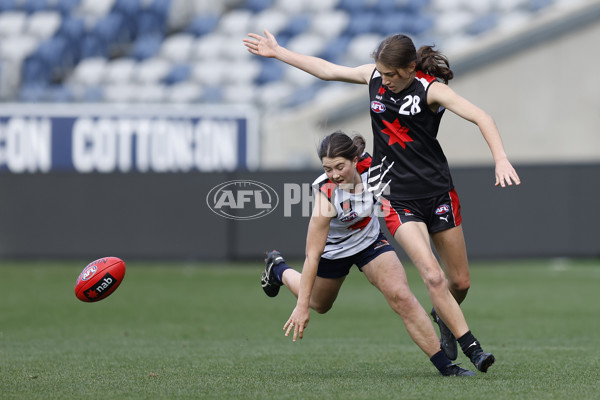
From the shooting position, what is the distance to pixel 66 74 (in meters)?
21.2

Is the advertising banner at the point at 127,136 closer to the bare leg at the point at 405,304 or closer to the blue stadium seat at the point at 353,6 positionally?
the blue stadium seat at the point at 353,6

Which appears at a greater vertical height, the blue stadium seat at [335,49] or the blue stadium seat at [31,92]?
the blue stadium seat at [335,49]

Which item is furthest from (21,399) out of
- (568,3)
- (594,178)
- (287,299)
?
(568,3)

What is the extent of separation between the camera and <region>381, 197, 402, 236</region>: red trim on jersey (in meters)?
6.00

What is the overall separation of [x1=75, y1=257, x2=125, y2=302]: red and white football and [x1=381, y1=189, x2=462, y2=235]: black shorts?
218 centimetres

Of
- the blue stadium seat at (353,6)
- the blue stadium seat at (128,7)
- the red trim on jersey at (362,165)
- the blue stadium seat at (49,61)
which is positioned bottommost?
the red trim on jersey at (362,165)

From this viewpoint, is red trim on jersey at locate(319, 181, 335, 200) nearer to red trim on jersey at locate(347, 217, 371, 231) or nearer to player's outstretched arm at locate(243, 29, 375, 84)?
red trim on jersey at locate(347, 217, 371, 231)

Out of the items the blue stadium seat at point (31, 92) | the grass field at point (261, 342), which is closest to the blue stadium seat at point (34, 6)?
the blue stadium seat at point (31, 92)

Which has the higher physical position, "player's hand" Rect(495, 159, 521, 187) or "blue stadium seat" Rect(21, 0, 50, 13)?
"blue stadium seat" Rect(21, 0, 50, 13)

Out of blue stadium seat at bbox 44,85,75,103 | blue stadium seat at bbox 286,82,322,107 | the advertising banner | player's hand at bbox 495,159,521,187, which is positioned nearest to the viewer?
player's hand at bbox 495,159,521,187

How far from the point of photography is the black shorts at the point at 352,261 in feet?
20.4

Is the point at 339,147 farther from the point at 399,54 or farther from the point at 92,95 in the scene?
the point at 92,95

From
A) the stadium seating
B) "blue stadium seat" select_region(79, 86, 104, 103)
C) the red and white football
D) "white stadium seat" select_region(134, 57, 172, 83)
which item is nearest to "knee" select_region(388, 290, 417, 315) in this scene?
the red and white football

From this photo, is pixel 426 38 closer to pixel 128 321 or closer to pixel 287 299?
pixel 287 299
